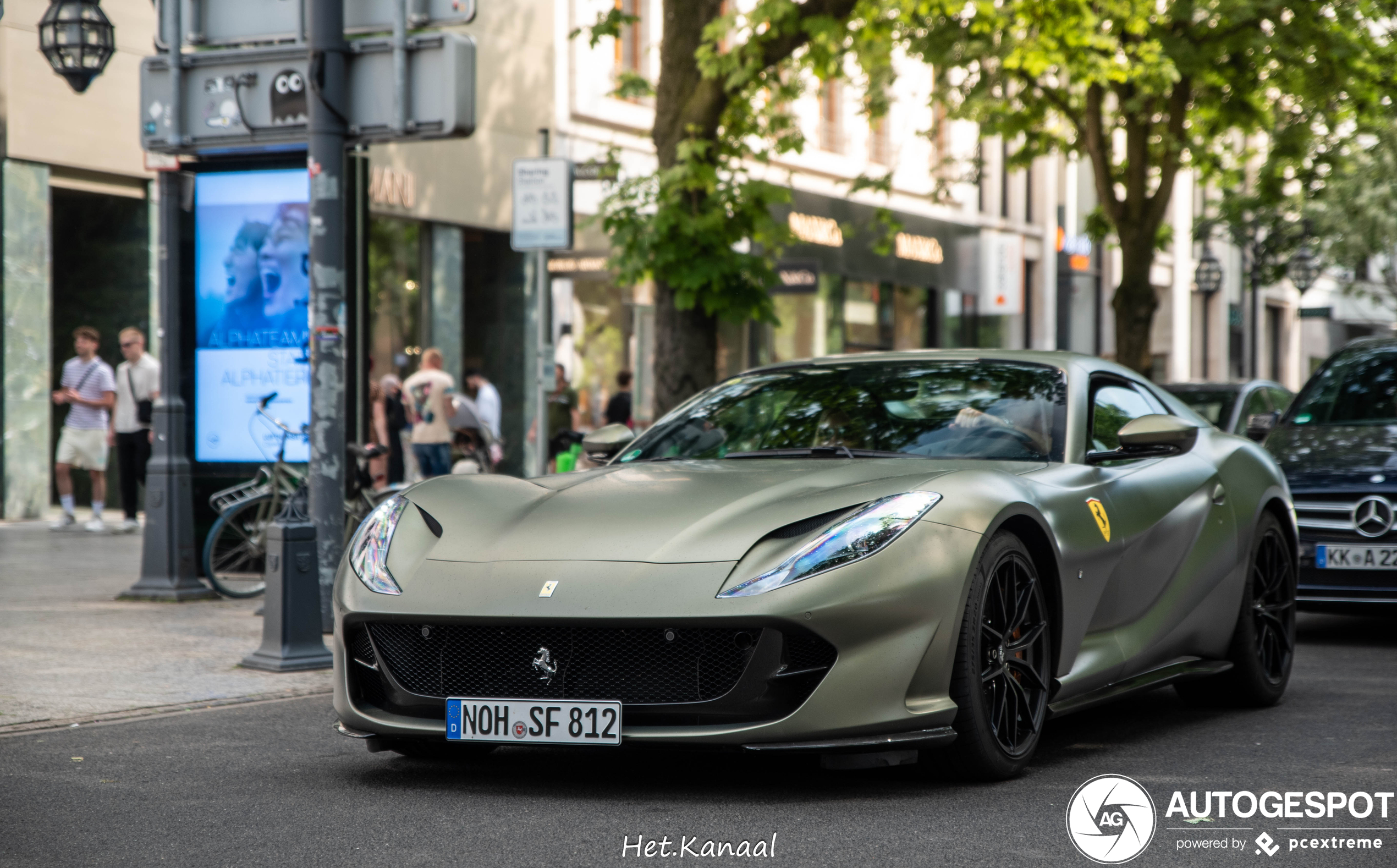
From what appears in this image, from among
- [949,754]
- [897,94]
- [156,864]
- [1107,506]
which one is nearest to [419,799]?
[156,864]

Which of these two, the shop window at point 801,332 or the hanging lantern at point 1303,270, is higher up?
the hanging lantern at point 1303,270

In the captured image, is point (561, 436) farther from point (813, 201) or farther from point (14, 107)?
point (813, 201)

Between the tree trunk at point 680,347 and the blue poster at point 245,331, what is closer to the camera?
the blue poster at point 245,331

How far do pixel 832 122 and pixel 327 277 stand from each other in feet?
72.2

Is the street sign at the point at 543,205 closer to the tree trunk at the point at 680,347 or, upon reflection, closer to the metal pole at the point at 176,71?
the tree trunk at the point at 680,347

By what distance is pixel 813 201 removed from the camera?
91.3 ft

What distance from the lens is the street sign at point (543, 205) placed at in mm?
11891

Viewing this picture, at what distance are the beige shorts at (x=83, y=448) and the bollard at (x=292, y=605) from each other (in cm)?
954

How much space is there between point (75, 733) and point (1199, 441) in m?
4.32

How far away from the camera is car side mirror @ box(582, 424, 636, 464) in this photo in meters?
6.55

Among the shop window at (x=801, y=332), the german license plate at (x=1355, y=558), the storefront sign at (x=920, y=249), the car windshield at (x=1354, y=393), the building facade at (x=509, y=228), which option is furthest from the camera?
the storefront sign at (x=920, y=249)

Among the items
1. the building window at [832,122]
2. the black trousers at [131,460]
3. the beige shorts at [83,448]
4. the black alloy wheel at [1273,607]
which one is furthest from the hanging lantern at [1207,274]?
the black alloy wheel at [1273,607]

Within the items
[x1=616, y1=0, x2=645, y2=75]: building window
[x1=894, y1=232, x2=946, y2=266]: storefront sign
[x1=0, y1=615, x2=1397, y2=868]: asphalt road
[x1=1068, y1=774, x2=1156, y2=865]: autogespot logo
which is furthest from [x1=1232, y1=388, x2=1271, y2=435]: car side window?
[x1=894, y1=232, x2=946, y2=266]: storefront sign

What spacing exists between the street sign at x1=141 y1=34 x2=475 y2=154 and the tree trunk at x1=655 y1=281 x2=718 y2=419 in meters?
4.06
